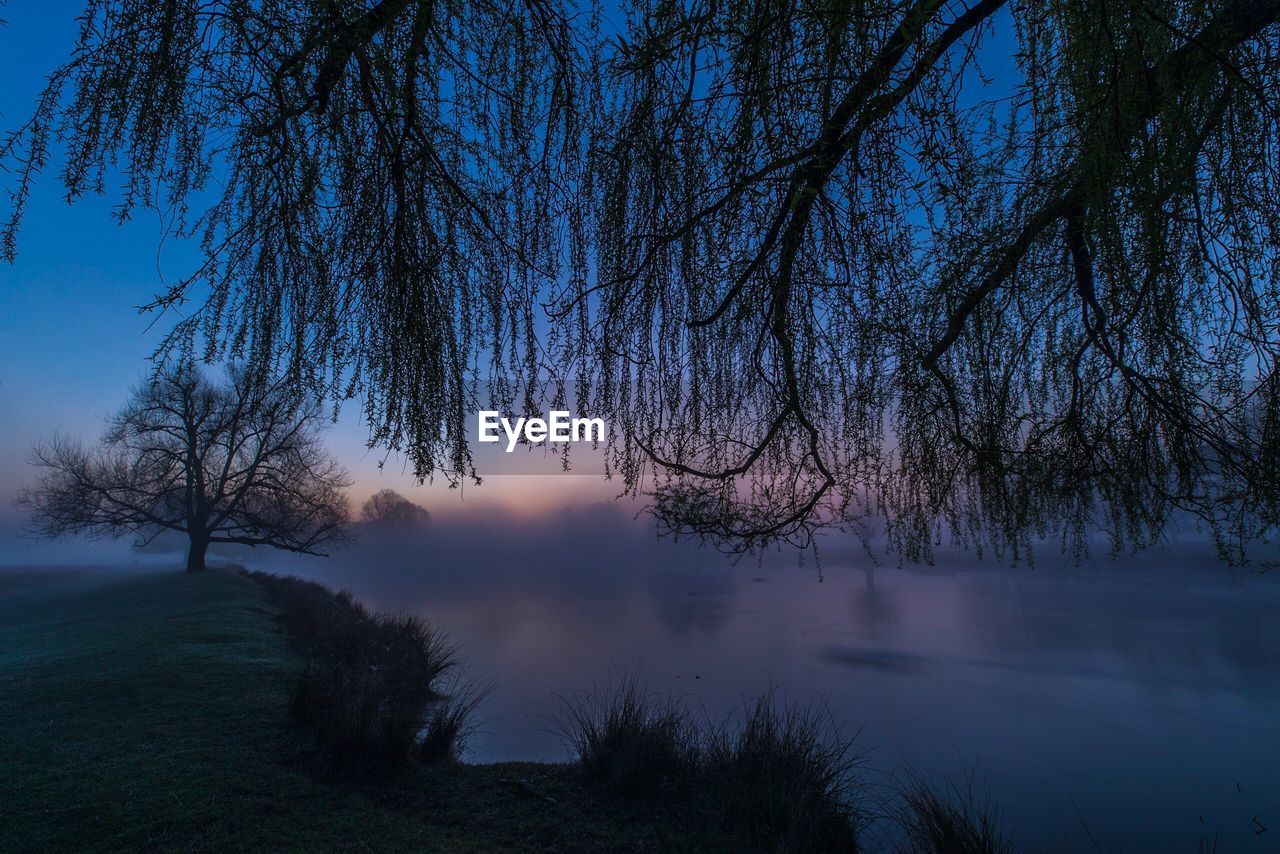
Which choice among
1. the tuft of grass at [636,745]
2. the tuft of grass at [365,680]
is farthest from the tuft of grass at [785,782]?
the tuft of grass at [365,680]

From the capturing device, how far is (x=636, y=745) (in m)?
4.00

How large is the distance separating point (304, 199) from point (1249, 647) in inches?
605

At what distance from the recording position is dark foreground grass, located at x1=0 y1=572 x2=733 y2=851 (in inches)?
105

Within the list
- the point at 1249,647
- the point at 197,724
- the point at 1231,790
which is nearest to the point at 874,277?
the point at 197,724

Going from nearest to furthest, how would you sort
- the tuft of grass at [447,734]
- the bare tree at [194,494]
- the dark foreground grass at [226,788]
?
the dark foreground grass at [226,788], the tuft of grass at [447,734], the bare tree at [194,494]

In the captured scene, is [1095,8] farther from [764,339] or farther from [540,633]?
[540,633]

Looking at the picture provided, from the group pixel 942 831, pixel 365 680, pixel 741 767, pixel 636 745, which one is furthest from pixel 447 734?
pixel 942 831

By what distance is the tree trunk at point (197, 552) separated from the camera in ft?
51.3

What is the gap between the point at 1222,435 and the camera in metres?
1.99

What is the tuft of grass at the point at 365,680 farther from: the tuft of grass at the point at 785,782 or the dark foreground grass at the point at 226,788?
the tuft of grass at the point at 785,782

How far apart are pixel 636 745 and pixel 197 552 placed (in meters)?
17.0

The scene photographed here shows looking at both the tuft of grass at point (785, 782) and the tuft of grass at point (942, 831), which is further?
the tuft of grass at point (785, 782)

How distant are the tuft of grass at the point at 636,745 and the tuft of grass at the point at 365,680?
1.05 meters

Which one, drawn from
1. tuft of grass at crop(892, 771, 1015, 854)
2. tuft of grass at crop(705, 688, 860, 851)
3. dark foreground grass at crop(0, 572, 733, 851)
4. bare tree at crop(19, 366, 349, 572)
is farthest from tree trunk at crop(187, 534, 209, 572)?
tuft of grass at crop(892, 771, 1015, 854)
